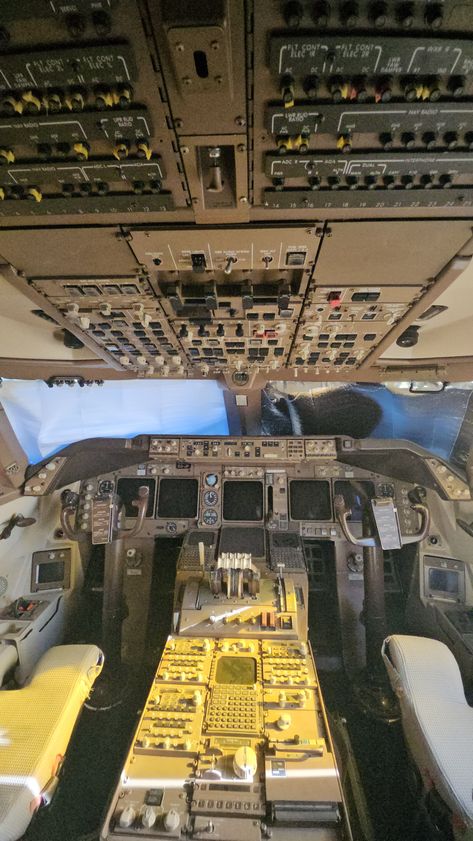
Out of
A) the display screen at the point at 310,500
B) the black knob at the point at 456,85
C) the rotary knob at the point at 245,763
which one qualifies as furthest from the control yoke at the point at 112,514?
the black knob at the point at 456,85

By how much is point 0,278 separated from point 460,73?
1.86 meters

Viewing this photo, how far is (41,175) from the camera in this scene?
113cm

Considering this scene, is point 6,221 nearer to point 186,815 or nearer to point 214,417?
point 186,815

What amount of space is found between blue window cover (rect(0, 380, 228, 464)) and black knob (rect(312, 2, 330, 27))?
9.93 ft

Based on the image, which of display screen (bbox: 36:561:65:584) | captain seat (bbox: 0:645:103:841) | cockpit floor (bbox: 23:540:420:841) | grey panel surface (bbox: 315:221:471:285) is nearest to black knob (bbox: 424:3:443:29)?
grey panel surface (bbox: 315:221:471:285)

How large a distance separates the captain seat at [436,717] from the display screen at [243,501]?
1.61m

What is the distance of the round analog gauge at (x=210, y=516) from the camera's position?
147 inches

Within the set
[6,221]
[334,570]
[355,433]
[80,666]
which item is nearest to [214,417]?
[355,433]

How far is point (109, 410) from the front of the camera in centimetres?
425

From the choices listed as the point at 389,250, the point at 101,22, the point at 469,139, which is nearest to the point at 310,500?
the point at 389,250

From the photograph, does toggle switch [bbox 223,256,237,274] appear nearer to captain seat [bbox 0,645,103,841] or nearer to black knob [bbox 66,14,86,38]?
black knob [bbox 66,14,86,38]

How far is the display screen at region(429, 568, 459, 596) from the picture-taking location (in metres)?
3.57

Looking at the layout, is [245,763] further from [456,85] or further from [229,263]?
[456,85]

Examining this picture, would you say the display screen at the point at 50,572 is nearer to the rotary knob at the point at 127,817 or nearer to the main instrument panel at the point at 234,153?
the rotary knob at the point at 127,817
